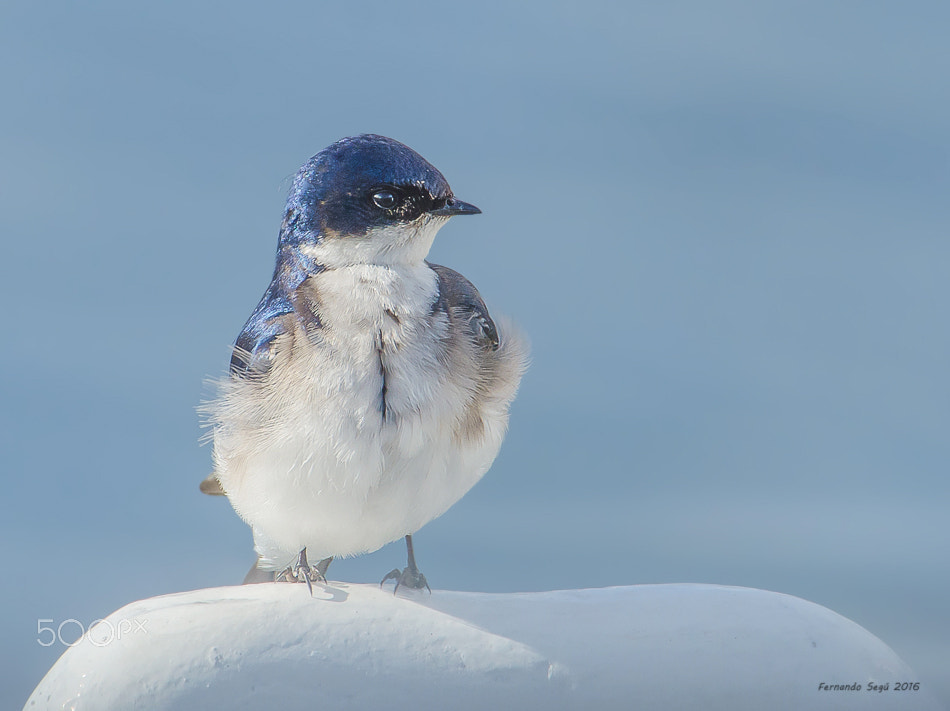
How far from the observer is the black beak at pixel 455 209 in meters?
2.01

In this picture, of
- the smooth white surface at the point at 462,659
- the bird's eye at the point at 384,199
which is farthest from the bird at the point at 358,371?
the smooth white surface at the point at 462,659

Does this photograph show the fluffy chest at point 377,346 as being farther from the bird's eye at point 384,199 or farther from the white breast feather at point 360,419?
the bird's eye at point 384,199

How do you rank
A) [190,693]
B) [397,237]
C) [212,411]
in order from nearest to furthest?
[190,693], [397,237], [212,411]

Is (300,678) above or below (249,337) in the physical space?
below

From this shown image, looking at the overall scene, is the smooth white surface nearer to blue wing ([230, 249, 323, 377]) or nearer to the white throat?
blue wing ([230, 249, 323, 377])

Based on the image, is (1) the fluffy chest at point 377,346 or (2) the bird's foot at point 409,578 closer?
(1) the fluffy chest at point 377,346

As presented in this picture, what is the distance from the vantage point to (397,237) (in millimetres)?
→ 2037

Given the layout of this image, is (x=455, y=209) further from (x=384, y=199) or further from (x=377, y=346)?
(x=377, y=346)

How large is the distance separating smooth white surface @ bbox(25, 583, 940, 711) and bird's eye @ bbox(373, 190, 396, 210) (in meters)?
0.66

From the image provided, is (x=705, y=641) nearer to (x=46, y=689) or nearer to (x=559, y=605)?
(x=559, y=605)

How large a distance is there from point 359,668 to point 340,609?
0.12m

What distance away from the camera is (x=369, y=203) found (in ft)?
6.63

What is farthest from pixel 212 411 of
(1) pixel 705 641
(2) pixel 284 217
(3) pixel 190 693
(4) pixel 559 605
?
(1) pixel 705 641

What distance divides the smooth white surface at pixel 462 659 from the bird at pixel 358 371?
0.19 m
